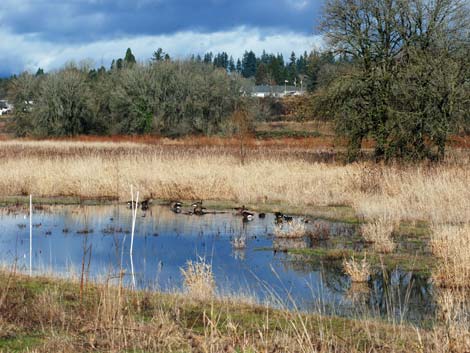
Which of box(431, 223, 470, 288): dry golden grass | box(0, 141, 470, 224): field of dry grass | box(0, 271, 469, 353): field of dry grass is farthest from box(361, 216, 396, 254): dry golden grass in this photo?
box(0, 271, 469, 353): field of dry grass

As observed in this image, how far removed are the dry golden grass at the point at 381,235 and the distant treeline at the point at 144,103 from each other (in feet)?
146

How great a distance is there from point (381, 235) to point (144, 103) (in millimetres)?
49267

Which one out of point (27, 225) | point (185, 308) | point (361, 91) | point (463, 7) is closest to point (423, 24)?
point (463, 7)

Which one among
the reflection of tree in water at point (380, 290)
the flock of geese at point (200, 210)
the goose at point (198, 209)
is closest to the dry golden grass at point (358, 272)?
the reflection of tree in water at point (380, 290)

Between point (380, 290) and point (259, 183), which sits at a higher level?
point (259, 183)

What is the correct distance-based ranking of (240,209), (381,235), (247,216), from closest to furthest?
(381,235), (247,216), (240,209)

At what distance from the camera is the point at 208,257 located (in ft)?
44.5

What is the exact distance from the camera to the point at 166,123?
2427 inches

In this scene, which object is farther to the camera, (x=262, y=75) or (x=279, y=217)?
(x=262, y=75)

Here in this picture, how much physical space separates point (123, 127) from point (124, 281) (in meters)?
51.8

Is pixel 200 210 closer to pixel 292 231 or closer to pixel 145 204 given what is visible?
pixel 145 204

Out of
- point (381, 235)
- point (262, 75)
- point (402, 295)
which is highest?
point (262, 75)

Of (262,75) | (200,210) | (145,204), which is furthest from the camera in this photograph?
(262,75)

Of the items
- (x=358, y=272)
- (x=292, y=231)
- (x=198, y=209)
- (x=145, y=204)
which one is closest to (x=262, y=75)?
(x=145, y=204)
